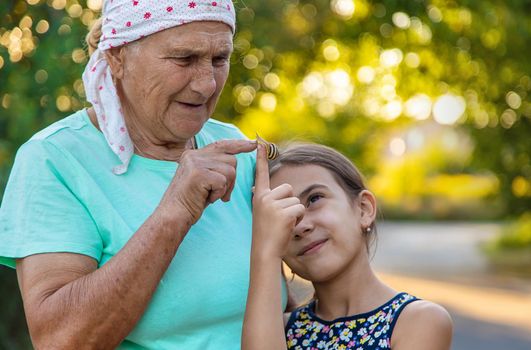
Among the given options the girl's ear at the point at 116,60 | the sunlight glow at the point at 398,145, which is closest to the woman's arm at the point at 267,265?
the girl's ear at the point at 116,60

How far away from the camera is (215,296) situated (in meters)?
2.33

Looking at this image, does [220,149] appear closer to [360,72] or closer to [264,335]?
[264,335]

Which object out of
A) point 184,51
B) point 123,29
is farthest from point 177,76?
point 123,29

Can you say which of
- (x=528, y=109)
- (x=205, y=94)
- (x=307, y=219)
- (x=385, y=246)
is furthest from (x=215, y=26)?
(x=385, y=246)

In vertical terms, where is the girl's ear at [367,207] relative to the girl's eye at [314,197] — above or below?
below

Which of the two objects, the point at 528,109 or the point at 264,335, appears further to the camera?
the point at 528,109

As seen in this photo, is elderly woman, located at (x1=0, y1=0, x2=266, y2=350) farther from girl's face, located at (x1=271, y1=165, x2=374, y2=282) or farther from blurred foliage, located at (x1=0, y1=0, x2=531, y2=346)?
blurred foliage, located at (x1=0, y1=0, x2=531, y2=346)

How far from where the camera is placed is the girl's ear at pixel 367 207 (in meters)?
2.76

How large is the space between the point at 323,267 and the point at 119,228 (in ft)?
2.18

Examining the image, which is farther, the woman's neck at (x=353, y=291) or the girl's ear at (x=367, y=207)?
the girl's ear at (x=367, y=207)

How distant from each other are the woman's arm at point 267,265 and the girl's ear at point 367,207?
0.42 metres

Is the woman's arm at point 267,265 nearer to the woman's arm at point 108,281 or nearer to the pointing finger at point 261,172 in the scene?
the pointing finger at point 261,172

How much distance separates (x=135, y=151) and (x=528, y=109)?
9.28m

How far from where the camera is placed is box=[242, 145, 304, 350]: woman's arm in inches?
93.0
